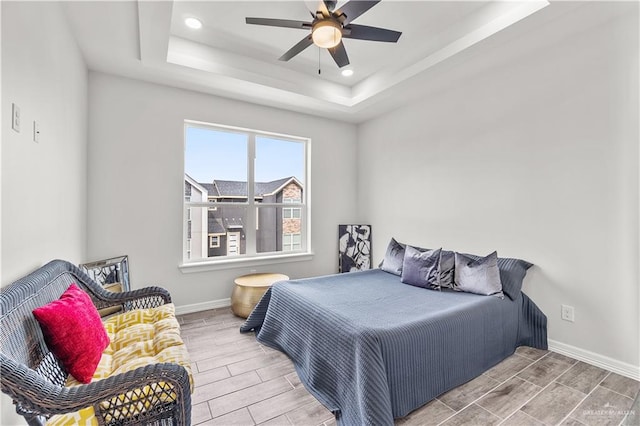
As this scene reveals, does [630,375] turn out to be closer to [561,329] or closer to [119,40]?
[561,329]

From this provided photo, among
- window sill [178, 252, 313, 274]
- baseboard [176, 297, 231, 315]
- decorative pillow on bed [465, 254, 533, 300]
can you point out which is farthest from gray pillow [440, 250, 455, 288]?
baseboard [176, 297, 231, 315]

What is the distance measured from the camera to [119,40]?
2.50m

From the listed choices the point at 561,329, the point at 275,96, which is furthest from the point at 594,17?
the point at 275,96

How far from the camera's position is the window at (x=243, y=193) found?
12.0ft

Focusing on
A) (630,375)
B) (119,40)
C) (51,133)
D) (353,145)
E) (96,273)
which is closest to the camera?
(51,133)

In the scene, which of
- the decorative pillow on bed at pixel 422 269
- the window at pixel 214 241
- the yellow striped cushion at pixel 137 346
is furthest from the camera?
the window at pixel 214 241

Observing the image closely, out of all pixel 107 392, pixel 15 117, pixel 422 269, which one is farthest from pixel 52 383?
pixel 422 269

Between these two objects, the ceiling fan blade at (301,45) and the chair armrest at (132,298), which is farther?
the ceiling fan blade at (301,45)

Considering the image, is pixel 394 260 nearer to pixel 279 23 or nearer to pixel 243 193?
pixel 243 193

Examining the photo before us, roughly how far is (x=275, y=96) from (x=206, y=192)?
1478 mm

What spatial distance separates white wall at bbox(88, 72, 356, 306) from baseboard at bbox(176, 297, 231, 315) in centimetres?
5

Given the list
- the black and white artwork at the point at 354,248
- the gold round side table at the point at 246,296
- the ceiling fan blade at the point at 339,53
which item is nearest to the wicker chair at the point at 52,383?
the gold round side table at the point at 246,296

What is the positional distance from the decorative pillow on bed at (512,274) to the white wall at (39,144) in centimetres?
329

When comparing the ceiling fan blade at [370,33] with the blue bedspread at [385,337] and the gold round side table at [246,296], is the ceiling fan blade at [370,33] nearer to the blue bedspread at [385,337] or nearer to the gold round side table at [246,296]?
the blue bedspread at [385,337]
